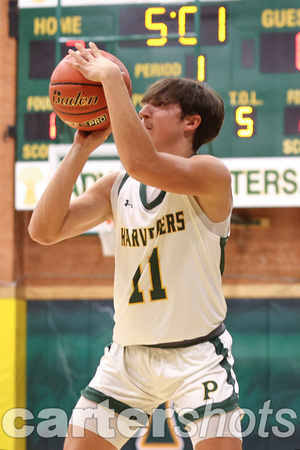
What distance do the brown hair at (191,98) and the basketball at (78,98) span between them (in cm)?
16

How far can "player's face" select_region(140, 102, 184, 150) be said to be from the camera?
92.0 inches

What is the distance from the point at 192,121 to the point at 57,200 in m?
0.57

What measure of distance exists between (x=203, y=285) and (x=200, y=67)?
3.09 metres

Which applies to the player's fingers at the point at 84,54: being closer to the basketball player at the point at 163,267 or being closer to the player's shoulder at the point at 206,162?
the basketball player at the point at 163,267

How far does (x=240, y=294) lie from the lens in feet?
17.4

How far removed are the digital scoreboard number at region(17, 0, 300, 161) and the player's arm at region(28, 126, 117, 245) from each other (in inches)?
102

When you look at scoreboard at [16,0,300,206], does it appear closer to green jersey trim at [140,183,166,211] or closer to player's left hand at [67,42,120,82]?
green jersey trim at [140,183,166,211]

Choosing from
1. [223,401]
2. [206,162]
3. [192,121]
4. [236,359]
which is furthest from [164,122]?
[236,359]

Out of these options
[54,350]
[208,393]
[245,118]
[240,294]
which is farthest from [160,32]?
[208,393]

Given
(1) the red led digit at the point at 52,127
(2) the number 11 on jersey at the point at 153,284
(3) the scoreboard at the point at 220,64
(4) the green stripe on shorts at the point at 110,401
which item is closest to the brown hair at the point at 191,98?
(2) the number 11 on jersey at the point at 153,284

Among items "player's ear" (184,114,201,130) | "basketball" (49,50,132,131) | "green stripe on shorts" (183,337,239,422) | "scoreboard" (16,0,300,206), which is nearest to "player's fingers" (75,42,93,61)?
"basketball" (49,50,132,131)

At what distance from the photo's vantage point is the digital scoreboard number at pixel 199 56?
16.4 feet

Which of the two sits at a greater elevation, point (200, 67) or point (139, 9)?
point (139, 9)

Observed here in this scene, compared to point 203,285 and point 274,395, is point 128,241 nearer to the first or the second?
point 203,285
